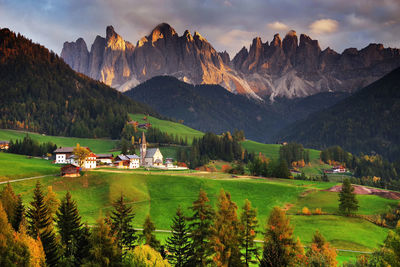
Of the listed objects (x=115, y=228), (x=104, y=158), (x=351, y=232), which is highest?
(x=104, y=158)

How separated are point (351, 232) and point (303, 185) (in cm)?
3963

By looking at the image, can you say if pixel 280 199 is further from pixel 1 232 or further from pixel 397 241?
pixel 1 232

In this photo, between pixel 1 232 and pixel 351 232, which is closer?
pixel 1 232

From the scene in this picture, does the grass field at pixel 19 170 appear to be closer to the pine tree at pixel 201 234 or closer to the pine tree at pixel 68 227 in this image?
the pine tree at pixel 68 227

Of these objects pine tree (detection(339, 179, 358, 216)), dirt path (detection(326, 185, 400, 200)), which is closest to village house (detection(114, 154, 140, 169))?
dirt path (detection(326, 185, 400, 200))

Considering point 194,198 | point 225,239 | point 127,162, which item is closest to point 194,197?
point 194,198

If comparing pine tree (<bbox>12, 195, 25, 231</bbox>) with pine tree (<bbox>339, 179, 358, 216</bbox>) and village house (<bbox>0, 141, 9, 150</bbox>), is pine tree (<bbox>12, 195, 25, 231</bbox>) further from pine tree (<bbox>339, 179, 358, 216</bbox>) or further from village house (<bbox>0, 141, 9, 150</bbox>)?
village house (<bbox>0, 141, 9, 150</bbox>)

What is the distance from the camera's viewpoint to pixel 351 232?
78.3 metres

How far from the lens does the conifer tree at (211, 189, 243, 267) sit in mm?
40366

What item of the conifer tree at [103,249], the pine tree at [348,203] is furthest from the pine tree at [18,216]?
the pine tree at [348,203]

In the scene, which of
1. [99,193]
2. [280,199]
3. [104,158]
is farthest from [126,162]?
[280,199]

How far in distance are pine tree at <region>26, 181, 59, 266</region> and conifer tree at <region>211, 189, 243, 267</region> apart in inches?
800

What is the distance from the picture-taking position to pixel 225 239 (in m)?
40.9

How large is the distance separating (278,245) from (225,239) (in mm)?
8724
